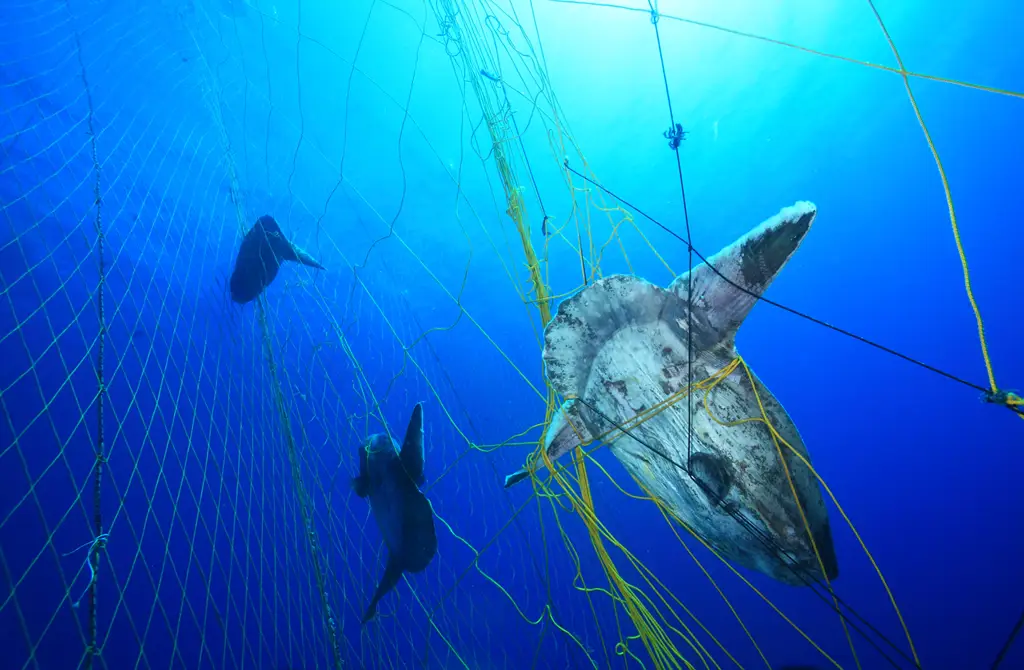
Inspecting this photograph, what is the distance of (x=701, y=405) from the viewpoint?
253cm

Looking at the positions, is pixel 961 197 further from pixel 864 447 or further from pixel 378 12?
pixel 378 12

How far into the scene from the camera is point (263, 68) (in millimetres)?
10523

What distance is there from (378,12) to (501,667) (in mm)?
17914

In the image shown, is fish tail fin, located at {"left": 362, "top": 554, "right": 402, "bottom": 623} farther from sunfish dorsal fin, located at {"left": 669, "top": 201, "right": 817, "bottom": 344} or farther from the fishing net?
sunfish dorsal fin, located at {"left": 669, "top": 201, "right": 817, "bottom": 344}

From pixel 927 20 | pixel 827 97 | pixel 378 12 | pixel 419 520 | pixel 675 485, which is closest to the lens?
pixel 675 485

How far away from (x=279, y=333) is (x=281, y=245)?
18.4ft

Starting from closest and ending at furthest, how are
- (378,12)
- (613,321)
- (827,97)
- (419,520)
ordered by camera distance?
(613,321) → (419,520) → (378,12) → (827,97)

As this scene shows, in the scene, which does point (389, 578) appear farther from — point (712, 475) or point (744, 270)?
point (744, 270)

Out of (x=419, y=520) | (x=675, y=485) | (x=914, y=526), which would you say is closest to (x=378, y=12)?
(x=419, y=520)

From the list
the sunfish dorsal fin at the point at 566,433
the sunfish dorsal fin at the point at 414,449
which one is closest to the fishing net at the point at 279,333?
the sunfish dorsal fin at the point at 566,433

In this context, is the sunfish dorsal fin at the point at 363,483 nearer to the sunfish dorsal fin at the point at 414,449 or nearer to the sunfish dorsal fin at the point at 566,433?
the sunfish dorsal fin at the point at 414,449

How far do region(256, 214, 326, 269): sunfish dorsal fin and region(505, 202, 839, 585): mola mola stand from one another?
17.3ft

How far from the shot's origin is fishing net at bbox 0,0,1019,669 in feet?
17.3

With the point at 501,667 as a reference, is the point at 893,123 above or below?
above
